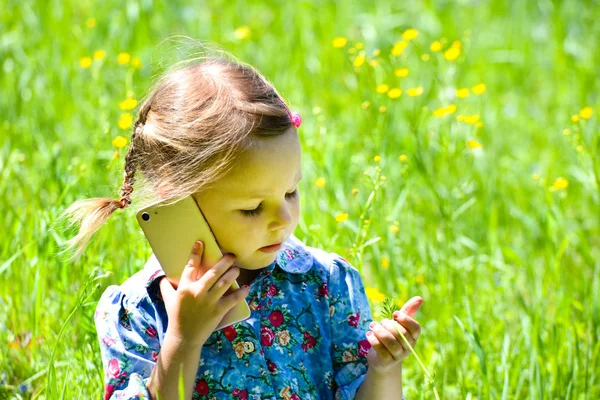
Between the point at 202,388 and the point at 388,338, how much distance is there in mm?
386

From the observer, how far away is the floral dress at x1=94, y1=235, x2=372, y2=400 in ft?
6.07

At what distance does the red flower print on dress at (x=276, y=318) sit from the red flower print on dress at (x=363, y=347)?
7.0 inches

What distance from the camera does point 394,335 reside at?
71.7 inches

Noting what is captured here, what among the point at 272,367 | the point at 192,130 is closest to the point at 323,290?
the point at 272,367

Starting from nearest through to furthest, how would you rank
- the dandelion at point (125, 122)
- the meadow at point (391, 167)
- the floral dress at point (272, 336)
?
→ the floral dress at point (272, 336) → the meadow at point (391, 167) → the dandelion at point (125, 122)

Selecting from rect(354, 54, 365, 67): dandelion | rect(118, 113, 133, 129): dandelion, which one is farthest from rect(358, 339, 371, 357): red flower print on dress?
rect(354, 54, 365, 67): dandelion

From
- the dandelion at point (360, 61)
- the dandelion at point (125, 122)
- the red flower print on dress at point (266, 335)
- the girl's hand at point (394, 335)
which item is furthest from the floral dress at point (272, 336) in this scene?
the dandelion at point (360, 61)

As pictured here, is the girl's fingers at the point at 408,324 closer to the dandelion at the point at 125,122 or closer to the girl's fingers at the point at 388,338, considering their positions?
the girl's fingers at the point at 388,338

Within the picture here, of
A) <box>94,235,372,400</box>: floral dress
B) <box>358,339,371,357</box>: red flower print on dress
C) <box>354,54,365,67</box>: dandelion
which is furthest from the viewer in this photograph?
<box>354,54,365,67</box>: dandelion

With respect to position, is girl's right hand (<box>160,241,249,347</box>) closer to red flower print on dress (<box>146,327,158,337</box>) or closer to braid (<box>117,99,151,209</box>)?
red flower print on dress (<box>146,327,158,337</box>)

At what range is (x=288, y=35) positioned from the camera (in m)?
4.69

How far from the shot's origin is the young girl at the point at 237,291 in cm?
177

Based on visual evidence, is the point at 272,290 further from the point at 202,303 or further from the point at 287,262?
the point at 202,303

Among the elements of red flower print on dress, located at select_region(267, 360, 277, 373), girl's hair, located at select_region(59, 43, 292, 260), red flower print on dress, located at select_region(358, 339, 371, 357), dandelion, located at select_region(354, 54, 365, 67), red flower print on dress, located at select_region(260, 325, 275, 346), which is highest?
girl's hair, located at select_region(59, 43, 292, 260)
